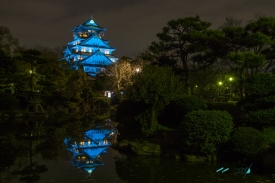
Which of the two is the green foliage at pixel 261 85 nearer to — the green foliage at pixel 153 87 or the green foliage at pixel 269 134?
the green foliage at pixel 269 134

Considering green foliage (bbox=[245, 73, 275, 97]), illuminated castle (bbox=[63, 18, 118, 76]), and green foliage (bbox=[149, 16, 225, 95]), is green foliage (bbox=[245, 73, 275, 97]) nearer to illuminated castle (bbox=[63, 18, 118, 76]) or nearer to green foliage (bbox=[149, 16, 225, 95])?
green foliage (bbox=[149, 16, 225, 95])

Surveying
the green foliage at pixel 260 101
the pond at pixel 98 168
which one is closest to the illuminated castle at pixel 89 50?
the pond at pixel 98 168

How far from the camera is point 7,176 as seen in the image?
378 inches

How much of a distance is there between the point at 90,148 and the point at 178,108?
16.1ft

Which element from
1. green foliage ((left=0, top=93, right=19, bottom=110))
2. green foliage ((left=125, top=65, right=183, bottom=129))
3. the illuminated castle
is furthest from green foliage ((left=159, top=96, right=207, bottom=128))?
the illuminated castle

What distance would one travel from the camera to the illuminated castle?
197 ft

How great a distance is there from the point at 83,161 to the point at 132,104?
5798mm

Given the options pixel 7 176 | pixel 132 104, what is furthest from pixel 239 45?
pixel 7 176

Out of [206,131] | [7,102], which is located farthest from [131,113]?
[7,102]

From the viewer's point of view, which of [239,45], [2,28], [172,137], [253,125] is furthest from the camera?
[2,28]

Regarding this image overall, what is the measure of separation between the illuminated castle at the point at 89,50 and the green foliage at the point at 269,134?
1873 inches

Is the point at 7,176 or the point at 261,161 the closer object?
the point at 7,176

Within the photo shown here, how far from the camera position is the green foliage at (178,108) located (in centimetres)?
1532

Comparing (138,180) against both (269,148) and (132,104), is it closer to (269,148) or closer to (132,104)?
(269,148)
